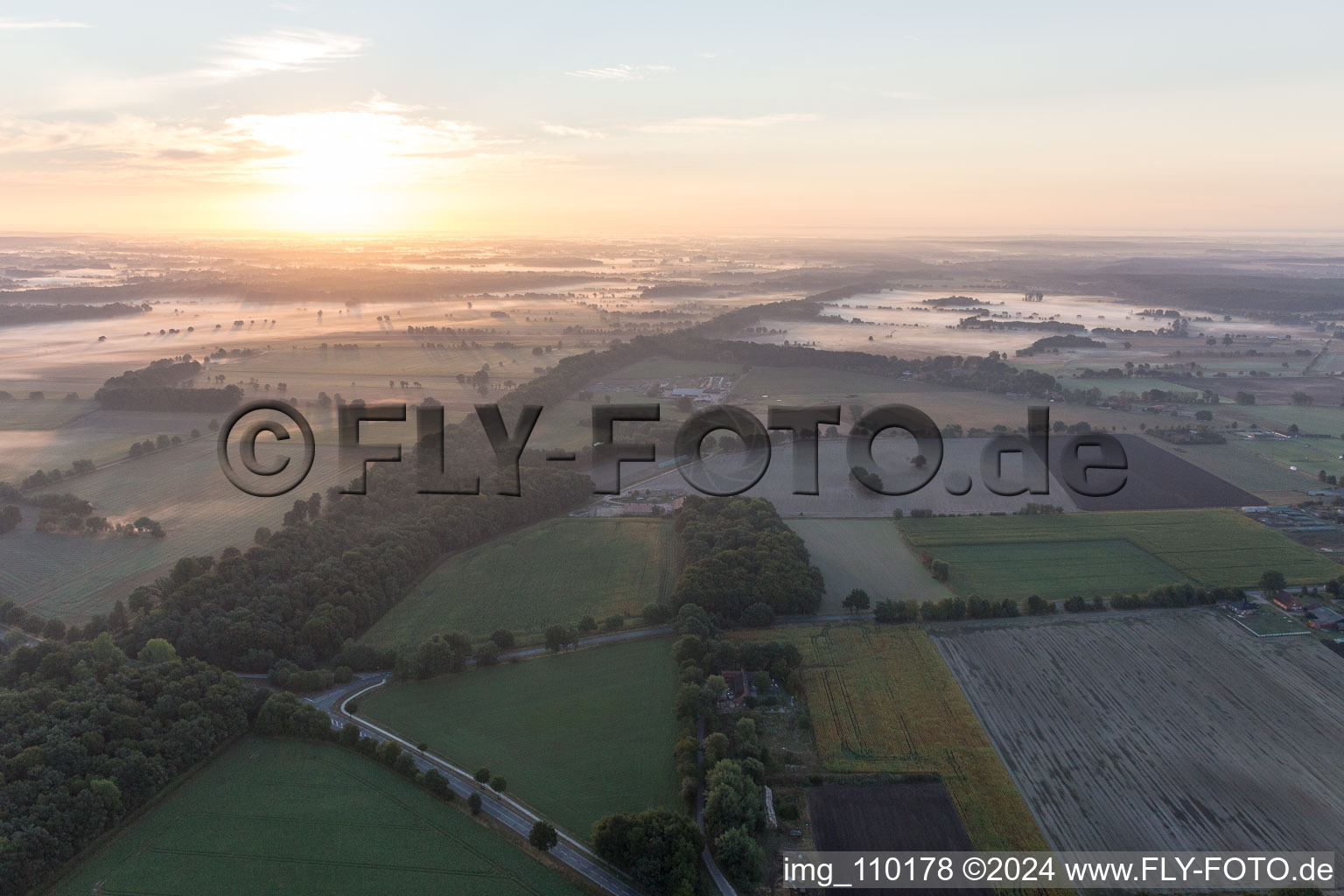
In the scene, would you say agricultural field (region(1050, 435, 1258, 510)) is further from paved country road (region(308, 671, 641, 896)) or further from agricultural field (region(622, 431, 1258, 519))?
paved country road (region(308, 671, 641, 896))

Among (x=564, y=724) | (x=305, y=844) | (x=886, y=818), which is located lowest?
(x=305, y=844)

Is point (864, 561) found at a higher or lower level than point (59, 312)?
lower

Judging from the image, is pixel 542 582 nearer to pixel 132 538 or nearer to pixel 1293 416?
pixel 132 538

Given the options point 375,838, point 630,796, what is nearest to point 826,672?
point 630,796

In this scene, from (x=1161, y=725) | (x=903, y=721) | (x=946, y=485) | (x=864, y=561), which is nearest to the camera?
(x=1161, y=725)

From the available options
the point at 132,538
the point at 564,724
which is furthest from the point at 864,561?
the point at 132,538

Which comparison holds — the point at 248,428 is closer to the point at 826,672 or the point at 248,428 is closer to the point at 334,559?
the point at 334,559

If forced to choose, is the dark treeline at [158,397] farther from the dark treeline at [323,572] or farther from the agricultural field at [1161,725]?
the agricultural field at [1161,725]
